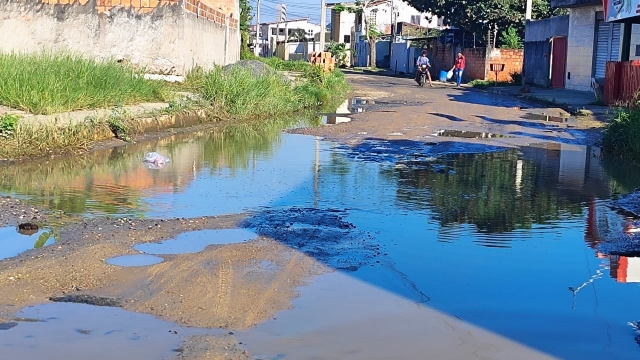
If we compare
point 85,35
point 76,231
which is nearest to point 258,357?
point 76,231

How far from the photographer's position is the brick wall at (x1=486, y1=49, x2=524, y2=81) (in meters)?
39.3

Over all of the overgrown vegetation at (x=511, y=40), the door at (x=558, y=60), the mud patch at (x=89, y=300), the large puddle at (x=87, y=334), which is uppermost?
the overgrown vegetation at (x=511, y=40)

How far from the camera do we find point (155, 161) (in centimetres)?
1082

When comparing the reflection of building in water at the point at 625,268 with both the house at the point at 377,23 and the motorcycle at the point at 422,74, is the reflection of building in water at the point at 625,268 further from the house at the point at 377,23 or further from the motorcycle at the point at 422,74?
the house at the point at 377,23

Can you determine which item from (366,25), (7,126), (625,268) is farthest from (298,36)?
(625,268)

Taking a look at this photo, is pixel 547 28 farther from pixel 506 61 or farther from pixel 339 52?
pixel 339 52

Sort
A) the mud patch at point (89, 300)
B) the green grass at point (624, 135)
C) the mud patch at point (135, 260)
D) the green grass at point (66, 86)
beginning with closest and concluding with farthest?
the mud patch at point (89, 300)
the mud patch at point (135, 260)
the green grass at point (624, 135)
the green grass at point (66, 86)

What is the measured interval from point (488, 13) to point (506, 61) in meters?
2.60

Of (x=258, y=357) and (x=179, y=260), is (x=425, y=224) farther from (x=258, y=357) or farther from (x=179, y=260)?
(x=258, y=357)

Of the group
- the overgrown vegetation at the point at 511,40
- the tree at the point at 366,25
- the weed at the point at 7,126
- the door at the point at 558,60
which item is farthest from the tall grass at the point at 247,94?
the tree at the point at 366,25

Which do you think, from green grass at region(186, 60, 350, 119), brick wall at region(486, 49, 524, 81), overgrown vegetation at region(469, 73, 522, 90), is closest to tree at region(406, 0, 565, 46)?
brick wall at region(486, 49, 524, 81)

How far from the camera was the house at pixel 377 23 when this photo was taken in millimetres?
64644

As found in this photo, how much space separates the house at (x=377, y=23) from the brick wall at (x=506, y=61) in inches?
897

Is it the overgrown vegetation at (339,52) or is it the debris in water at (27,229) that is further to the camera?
the overgrown vegetation at (339,52)
